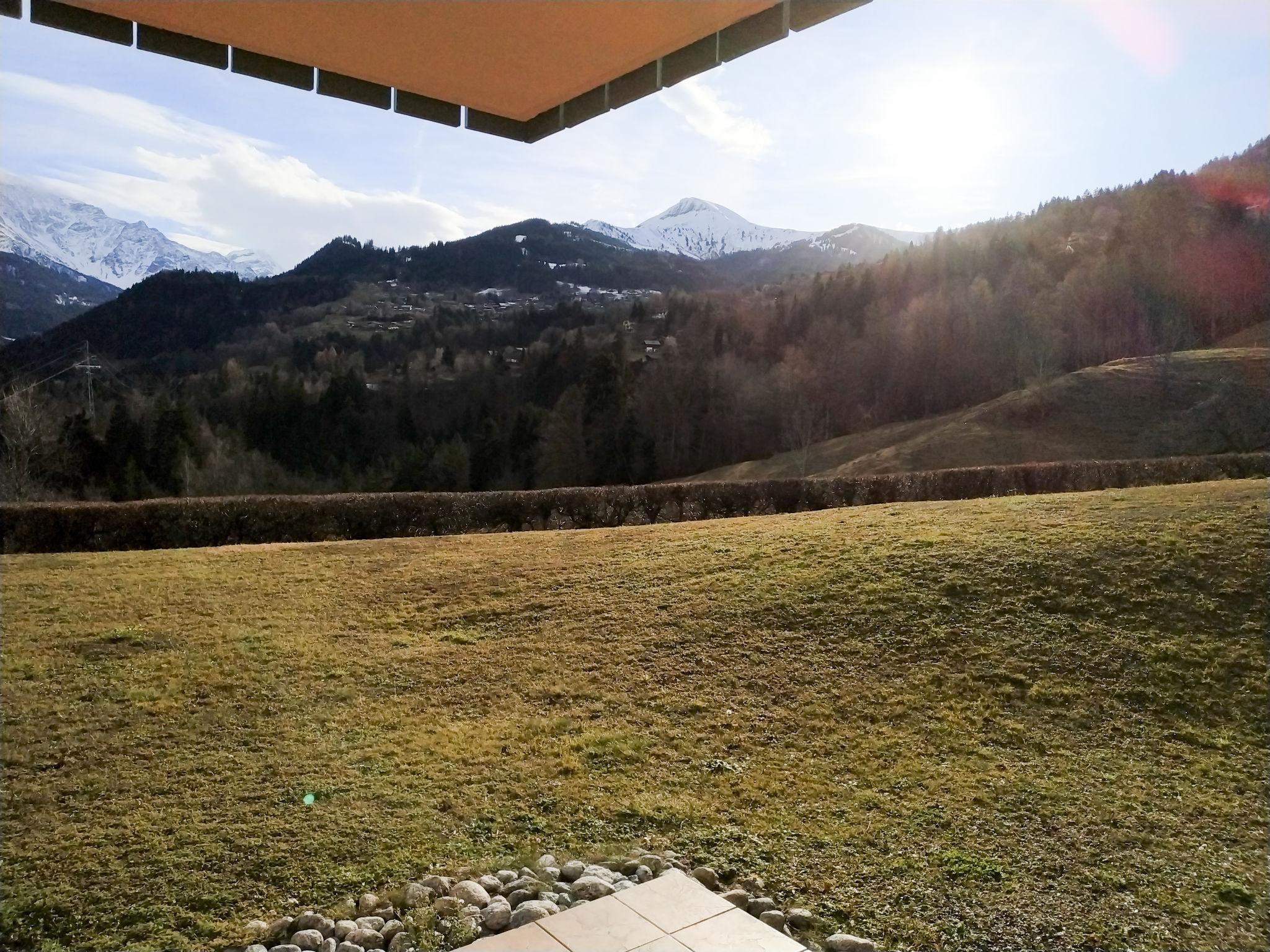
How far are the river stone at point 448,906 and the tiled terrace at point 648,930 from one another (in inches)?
14.1

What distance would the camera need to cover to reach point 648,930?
3.14 metres

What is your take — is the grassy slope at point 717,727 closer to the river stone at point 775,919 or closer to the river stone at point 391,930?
the river stone at point 775,919

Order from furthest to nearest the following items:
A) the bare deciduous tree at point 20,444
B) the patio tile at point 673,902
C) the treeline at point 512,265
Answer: the treeline at point 512,265 < the bare deciduous tree at point 20,444 < the patio tile at point 673,902

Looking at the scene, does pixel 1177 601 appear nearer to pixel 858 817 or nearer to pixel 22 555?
pixel 858 817

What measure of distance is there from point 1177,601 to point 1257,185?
63.2 metres

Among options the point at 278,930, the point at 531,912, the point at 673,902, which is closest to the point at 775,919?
the point at 673,902

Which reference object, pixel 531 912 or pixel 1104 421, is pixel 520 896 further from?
pixel 1104 421

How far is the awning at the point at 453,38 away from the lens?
2.63 meters

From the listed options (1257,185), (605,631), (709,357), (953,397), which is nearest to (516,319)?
(709,357)

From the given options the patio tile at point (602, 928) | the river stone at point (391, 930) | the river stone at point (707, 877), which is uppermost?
the patio tile at point (602, 928)

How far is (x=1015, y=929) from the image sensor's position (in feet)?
11.3

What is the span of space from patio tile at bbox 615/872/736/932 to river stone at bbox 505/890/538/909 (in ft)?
1.37

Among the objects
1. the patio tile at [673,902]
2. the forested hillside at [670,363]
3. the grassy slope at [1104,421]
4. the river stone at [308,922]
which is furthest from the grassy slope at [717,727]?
the forested hillside at [670,363]

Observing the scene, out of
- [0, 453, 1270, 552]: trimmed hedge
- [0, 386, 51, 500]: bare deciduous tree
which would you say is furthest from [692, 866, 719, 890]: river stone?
[0, 386, 51, 500]: bare deciduous tree
